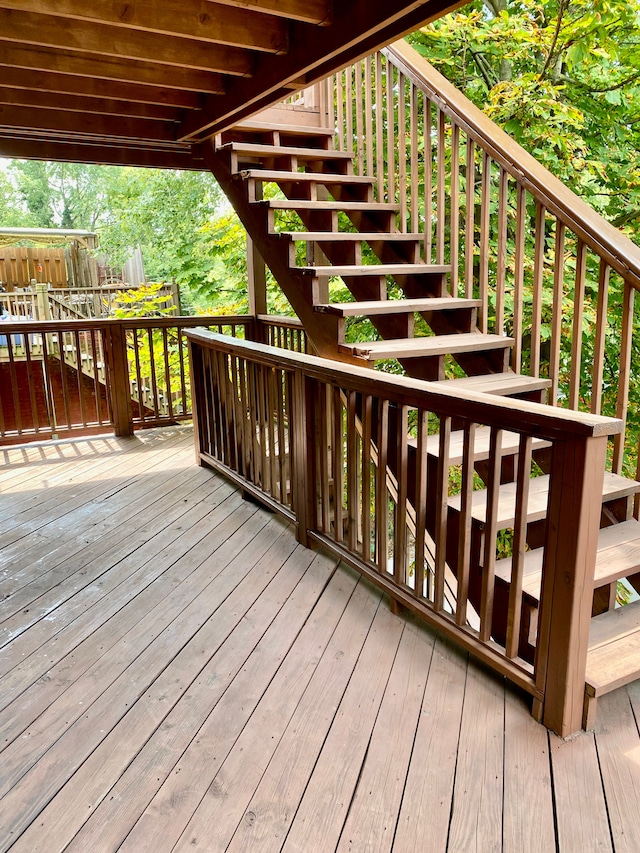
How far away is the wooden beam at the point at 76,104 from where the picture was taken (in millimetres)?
3564

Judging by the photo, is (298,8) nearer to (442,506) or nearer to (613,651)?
(442,506)

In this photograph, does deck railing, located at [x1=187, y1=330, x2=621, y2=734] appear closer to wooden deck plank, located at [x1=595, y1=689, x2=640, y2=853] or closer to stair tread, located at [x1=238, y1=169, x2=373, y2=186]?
wooden deck plank, located at [x1=595, y1=689, x2=640, y2=853]

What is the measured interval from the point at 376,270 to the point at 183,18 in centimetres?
157

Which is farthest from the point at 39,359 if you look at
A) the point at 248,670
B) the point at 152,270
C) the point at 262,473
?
the point at 152,270

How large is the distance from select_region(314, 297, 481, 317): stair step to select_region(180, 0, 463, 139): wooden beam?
3.67 feet

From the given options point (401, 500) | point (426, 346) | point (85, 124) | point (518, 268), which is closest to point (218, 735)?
point (401, 500)

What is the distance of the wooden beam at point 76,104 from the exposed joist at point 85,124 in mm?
101

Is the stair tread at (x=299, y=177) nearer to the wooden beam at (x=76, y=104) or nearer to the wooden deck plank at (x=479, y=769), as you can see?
the wooden beam at (x=76, y=104)

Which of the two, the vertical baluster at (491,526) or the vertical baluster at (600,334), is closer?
the vertical baluster at (491,526)

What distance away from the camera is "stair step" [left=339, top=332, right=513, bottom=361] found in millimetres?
3010

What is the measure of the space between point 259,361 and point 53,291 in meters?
9.12

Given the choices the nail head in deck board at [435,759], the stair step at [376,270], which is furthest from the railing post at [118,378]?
the nail head in deck board at [435,759]

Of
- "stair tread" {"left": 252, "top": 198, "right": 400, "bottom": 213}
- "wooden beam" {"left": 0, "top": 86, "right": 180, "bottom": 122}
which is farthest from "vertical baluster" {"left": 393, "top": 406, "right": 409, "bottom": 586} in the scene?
"wooden beam" {"left": 0, "top": 86, "right": 180, "bottom": 122}

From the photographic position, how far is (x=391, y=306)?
3250 mm
